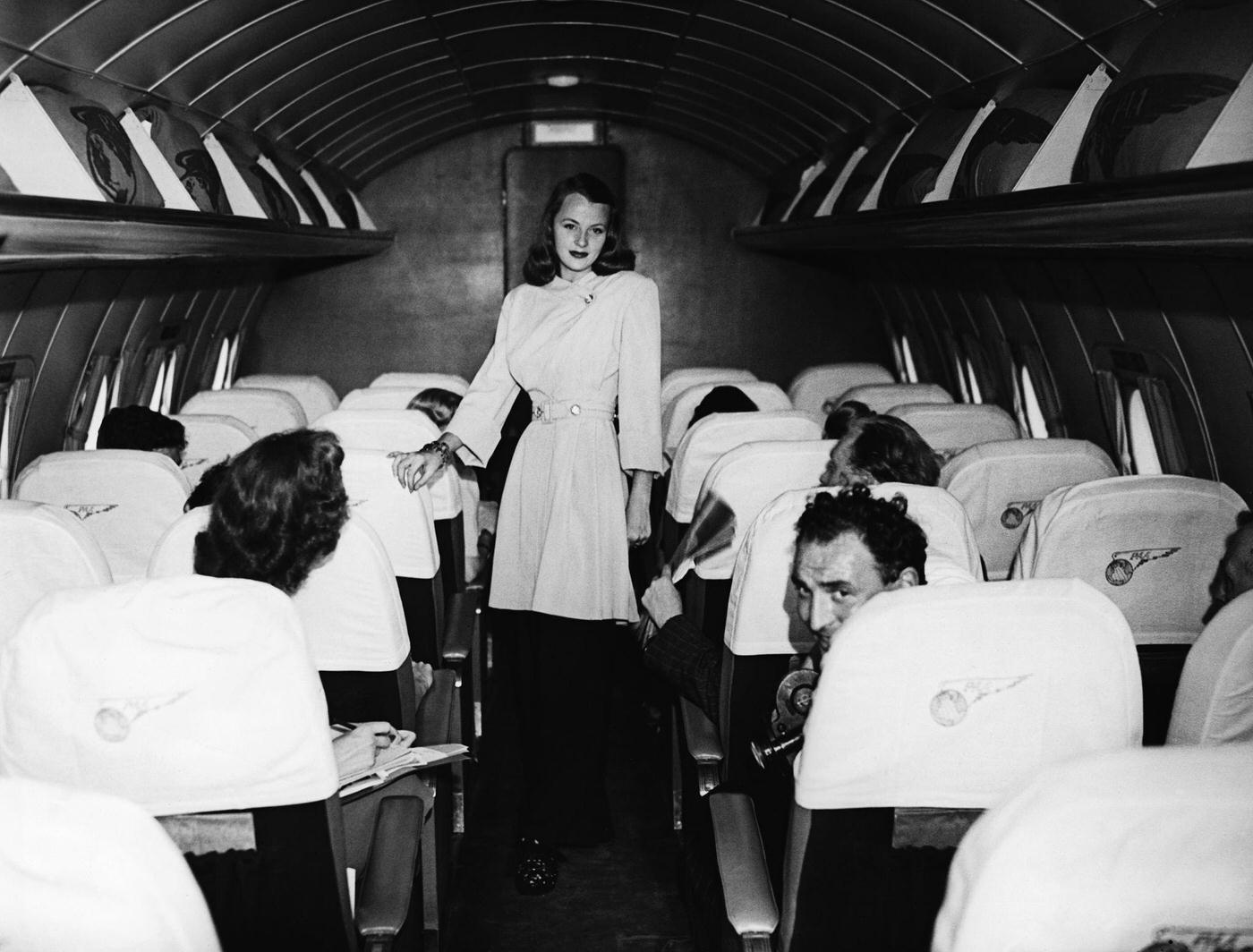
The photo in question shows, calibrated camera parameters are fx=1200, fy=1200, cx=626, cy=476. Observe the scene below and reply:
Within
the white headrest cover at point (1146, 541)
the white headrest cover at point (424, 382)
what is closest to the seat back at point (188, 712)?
the white headrest cover at point (1146, 541)

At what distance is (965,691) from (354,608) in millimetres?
1650

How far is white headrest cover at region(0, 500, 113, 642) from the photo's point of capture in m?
3.02

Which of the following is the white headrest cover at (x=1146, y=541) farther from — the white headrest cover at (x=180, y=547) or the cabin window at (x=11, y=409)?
the cabin window at (x=11, y=409)

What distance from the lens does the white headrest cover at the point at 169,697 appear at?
2068 millimetres

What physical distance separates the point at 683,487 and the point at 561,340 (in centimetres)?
128

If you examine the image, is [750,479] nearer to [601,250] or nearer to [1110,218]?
[601,250]

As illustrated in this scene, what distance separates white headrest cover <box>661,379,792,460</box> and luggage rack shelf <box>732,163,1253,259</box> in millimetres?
1724

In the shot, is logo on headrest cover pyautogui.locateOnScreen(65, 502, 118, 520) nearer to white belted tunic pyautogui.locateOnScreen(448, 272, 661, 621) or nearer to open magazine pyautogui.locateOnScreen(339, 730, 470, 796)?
white belted tunic pyautogui.locateOnScreen(448, 272, 661, 621)

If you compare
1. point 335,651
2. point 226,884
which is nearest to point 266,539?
point 335,651

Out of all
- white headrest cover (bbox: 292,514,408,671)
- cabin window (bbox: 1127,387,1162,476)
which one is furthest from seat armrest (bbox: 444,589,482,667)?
cabin window (bbox: 1127,387,1162,476)

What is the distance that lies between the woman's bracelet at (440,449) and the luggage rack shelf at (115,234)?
1238 millimetres

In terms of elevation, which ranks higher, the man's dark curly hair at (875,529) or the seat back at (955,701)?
the man's dark curly hair at (875,529)

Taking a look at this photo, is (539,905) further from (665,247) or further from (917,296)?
(665,247)

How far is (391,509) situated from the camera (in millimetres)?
4207
